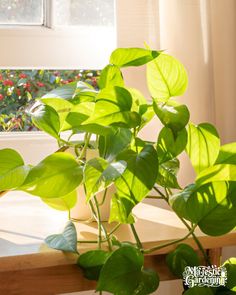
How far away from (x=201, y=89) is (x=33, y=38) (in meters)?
0.52

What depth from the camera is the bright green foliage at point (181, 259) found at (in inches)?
25.3

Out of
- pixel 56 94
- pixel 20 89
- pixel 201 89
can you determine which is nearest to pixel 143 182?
pixel 56 94

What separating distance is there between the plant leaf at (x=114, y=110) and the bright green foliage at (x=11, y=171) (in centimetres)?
10

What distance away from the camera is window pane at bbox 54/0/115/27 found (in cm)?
126

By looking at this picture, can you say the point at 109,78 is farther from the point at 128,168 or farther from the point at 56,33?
the point at 56,33

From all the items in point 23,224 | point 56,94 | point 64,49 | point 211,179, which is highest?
point 64,49

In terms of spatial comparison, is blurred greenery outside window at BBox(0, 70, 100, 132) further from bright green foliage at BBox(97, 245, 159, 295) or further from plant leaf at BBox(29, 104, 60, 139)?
bright green foliage at BBox(97, 245, 159, 295)

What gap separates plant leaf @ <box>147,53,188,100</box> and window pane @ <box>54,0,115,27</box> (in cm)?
68

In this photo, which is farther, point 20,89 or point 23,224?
point 20,89

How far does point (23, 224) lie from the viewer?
0.87 metres

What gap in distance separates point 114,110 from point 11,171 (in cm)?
15

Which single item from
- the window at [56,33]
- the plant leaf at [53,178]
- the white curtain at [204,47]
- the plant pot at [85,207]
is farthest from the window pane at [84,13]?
the plant leaf at [53,178]

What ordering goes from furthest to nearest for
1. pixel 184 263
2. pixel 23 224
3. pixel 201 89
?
pixel 201 89, pixel 23 224, pixel 184 263

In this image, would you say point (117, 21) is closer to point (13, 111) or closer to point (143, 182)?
point (13, 111)
